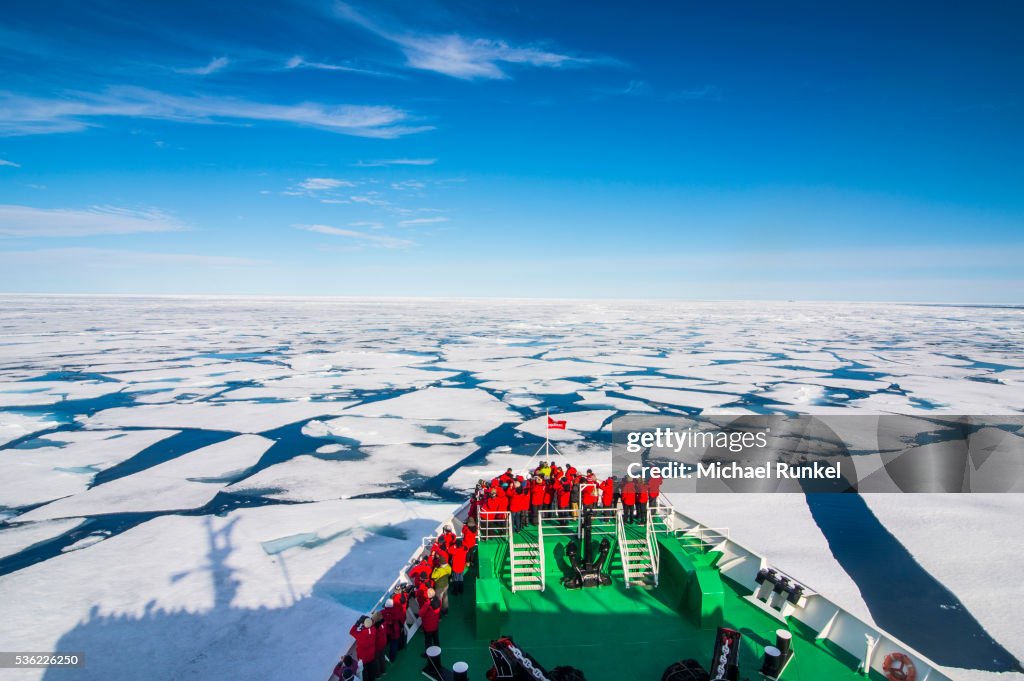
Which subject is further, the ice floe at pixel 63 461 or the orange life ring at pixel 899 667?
the ice floe at pixel 63 461

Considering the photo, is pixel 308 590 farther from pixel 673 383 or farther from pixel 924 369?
pixel 924 369

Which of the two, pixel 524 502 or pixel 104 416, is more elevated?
pixel 524 502

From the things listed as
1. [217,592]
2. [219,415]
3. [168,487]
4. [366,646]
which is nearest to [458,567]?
[366,646]

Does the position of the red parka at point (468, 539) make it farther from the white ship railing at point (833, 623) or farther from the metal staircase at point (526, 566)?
the white ship railing at point (833, 623)

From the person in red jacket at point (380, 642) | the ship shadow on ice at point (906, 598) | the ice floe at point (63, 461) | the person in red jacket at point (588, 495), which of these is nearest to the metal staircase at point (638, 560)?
the person in red jacket at point (588, 495)

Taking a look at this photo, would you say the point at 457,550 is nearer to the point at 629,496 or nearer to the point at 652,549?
the point at 652,549

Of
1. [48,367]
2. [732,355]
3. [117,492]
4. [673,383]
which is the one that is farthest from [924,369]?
[48,367]

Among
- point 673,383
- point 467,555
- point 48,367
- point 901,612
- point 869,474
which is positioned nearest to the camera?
point 467,555
